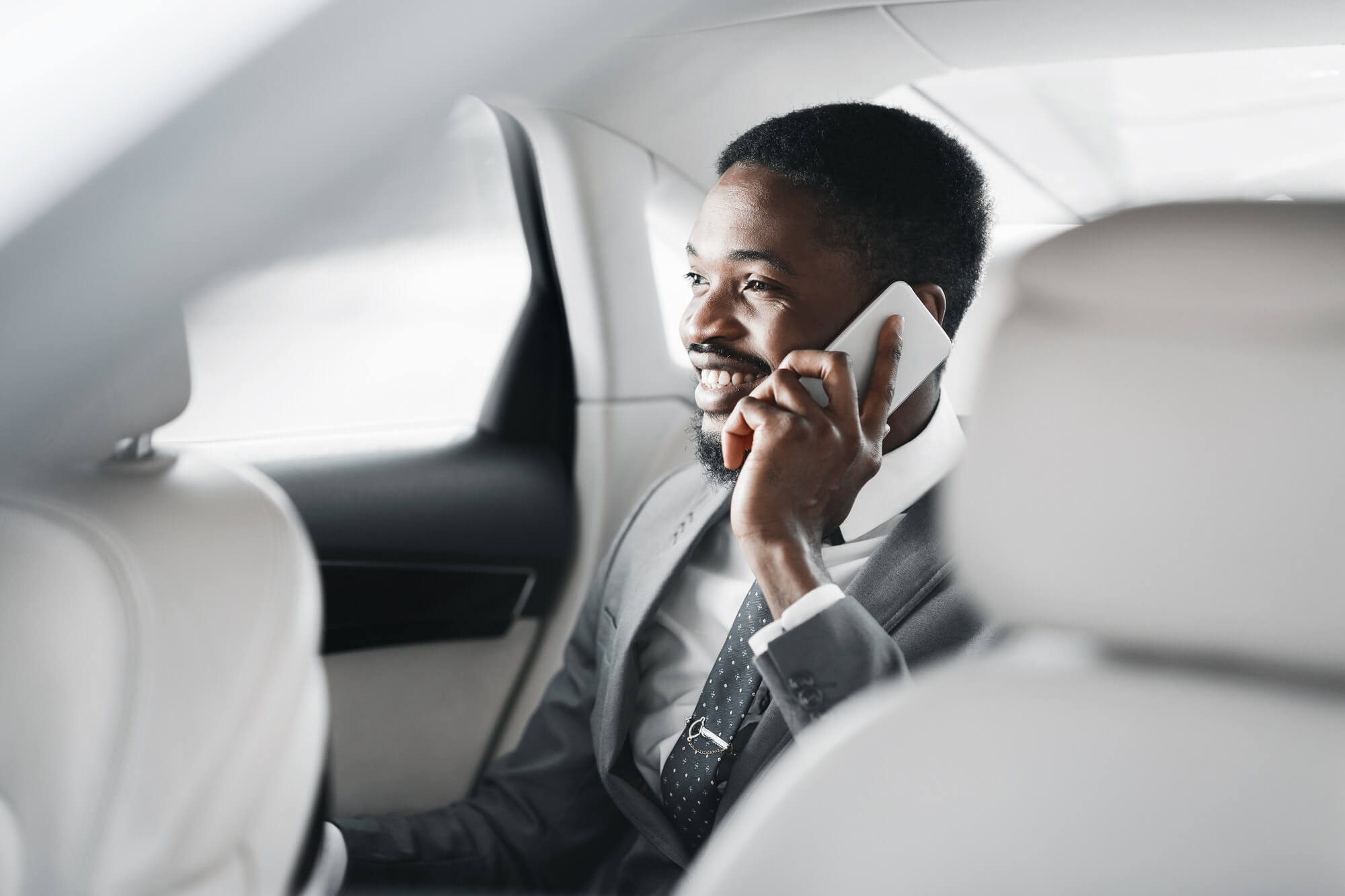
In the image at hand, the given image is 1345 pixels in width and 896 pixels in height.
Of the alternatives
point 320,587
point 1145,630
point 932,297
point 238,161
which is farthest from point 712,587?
point 238,161

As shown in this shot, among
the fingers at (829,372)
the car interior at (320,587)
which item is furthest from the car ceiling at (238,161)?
the fingers at (829,372)

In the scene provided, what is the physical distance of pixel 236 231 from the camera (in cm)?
64

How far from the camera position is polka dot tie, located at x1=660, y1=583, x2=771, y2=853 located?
1203 millimetres

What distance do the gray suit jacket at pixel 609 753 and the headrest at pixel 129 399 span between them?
573mm

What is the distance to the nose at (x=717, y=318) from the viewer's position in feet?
4.63

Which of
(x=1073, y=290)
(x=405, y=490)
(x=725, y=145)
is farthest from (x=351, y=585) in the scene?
(x=1073, y=290)

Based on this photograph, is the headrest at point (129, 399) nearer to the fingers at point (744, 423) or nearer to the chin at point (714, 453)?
the fingers at point (744, 423)

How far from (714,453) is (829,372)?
Result: 12.9 inches

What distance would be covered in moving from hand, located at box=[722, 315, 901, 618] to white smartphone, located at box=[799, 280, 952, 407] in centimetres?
8

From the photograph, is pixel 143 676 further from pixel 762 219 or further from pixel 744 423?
pixel 762 219

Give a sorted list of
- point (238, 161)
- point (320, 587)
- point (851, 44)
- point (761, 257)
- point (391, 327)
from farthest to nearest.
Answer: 1. point (391, 327)
2. point (851, 44)
3. point (761, 257)
4. point (320, 587)
5. point (238, 161)

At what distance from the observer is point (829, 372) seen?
1.18m

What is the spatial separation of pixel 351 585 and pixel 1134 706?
49.4 inches

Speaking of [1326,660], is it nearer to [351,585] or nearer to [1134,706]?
[1134,706]
